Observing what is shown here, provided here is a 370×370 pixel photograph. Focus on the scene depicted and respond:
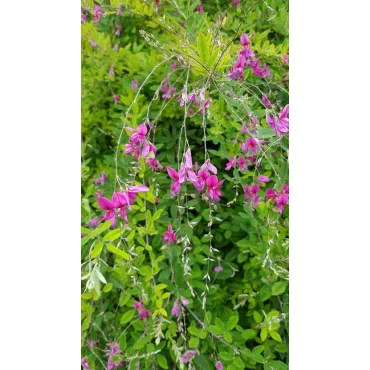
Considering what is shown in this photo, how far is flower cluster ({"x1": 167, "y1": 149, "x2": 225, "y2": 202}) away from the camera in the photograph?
0.99 meters

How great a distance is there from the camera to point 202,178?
1.02 meters

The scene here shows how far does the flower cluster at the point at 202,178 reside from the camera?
0.99m

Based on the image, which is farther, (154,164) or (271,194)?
(154,164)

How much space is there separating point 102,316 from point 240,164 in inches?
21.1

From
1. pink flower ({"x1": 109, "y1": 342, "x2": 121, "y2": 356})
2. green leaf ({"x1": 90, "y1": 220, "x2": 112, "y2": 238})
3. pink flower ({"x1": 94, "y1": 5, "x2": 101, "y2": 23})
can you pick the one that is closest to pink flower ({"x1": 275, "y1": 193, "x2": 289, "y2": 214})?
green leaf ({"x1": 90, "y1": 220, "x2": 112, "y2": 238})

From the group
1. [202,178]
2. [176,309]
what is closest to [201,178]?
[202,178]

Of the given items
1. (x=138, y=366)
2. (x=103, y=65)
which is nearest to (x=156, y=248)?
(x=138, y=366)

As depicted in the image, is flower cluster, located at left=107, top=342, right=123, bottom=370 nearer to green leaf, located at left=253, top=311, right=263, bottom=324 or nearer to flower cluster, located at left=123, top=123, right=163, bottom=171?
green leaf, located at left=253, top=311, right=263, bottom=324

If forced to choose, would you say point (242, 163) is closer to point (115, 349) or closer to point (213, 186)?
point (213, 186)

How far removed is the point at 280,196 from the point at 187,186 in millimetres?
225

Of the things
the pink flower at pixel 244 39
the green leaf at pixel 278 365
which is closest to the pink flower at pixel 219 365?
the green leaf at pixel 278 365
